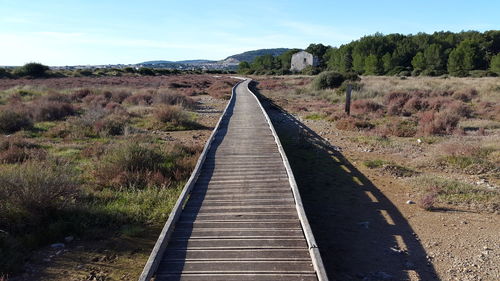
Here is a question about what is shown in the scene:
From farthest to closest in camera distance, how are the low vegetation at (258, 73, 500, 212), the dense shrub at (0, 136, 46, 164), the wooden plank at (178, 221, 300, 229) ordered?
1. the dense shrub at (0, 136, 46, 164)
2. the low vegetation at (258, 73, 500, 212)
3. the wooden plank at (178, 221, 300, 229)

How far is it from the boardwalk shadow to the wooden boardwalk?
2.40 feet

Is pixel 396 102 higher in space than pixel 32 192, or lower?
higher

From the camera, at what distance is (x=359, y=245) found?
5.54 metres

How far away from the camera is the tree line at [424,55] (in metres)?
56.6

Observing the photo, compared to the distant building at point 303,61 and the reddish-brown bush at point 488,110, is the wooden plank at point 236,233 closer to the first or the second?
the reddish-brown bush at point 488,110

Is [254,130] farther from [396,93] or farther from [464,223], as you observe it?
[396,93]

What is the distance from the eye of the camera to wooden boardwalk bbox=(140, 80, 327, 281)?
13.4 ft

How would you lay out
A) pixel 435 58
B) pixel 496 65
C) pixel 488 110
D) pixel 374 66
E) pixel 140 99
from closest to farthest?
pixel 488 110 < pixel 140 99 < pixel 496 65 < pixel 435 58 < pixel 374 66

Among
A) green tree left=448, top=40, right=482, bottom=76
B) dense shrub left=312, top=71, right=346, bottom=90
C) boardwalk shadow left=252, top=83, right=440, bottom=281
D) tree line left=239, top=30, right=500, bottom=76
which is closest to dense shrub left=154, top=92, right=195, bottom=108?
boardwalk shadow left=252, top=83, right=440, bottom=281

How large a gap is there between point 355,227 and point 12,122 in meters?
14.2

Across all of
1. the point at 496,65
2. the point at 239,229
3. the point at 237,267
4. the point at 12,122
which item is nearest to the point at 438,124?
the point at 239,229

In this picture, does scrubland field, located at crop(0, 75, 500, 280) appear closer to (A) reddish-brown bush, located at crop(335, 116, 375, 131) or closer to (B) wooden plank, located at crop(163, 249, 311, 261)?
(A) reddish-brown bush, located at crop(335, 116, 375, 131)

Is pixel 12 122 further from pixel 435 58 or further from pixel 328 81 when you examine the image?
pixel 435 58

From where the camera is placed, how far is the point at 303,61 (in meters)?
95.4
